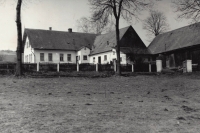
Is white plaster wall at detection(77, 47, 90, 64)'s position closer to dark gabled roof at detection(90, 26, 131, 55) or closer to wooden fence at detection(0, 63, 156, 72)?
dark gabled roof at detection(90, 26, 131, 55)

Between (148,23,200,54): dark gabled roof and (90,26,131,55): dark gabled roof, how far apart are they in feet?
19.4

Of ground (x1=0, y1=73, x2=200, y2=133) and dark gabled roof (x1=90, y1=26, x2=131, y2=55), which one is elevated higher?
dark gabled roof (x1=90, y1=26, x2=131, y2=55)

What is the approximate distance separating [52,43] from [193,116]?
40.7 metres

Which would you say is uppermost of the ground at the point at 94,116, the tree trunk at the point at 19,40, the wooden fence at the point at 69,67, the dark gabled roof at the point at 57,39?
the dark gabled roof at the point at 57,39

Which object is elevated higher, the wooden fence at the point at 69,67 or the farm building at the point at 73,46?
the farm building at the point at 73,46

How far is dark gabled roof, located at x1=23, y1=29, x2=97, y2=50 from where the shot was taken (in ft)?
152

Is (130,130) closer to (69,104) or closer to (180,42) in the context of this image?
(69,104)

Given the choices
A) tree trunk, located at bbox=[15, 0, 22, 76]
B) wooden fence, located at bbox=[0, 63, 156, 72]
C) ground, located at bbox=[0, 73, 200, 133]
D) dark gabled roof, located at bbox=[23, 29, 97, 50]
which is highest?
dark gabled roof, located at bbox=[23, 29, 97, 50]

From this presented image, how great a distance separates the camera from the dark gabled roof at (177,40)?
115ft

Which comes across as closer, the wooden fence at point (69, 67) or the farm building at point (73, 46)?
the wooden fence at point (69, 67)

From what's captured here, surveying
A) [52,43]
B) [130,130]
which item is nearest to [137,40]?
[52,43]

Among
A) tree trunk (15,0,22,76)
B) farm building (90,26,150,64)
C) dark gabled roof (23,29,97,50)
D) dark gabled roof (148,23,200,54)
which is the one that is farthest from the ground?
dark gabled roof (23,29,97,50)

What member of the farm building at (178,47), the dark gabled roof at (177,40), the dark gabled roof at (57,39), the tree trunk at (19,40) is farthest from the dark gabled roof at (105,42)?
the tree trunk at (19,40)

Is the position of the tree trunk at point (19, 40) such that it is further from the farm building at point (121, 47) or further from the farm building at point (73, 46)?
the farm building at point (73, 46)
